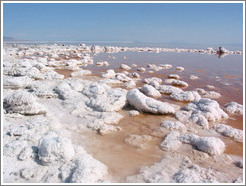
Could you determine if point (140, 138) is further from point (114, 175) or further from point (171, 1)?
point (171, 1)

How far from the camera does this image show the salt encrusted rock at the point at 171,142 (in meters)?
3.60

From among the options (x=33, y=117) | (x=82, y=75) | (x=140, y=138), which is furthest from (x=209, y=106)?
(x=82, y=75)

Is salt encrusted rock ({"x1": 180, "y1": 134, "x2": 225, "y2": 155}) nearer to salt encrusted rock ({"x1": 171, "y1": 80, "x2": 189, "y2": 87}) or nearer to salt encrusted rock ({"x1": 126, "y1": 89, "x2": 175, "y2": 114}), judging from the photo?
salt encrusted rock ({"x1": 126, "y1": 89, "x2": 175, "y2": 114})

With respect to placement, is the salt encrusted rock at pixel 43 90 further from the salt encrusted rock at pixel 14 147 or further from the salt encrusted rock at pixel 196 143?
the salt encrusted rock at pixel 196 143

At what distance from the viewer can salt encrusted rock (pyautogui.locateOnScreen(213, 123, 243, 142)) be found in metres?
4.10

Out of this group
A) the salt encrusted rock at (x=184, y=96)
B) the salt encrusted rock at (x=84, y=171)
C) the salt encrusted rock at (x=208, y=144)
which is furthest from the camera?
the salt encrusted rock at (x=184, y=96)

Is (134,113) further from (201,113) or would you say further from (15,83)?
(15,83)

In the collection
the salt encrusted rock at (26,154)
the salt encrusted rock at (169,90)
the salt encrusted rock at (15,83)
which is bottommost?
the salt encrusted rock at (26,154)

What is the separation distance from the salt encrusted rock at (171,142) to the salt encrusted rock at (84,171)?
123cm

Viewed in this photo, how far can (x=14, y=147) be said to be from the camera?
319cm

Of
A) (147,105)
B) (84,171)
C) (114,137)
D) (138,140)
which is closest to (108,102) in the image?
(147,105)

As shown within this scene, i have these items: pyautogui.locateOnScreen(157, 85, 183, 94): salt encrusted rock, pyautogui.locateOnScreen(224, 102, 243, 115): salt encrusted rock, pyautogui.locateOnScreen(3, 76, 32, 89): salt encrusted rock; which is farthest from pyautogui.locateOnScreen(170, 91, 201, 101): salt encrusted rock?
pyautogui.locateOnScreen(3, 76, 32, 89): salt encrusted rock

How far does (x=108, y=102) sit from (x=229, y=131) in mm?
2803

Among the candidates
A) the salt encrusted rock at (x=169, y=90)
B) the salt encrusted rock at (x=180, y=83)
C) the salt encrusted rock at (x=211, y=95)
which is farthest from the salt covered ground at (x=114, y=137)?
the salt encrusted rock at (x=180, y=83)
